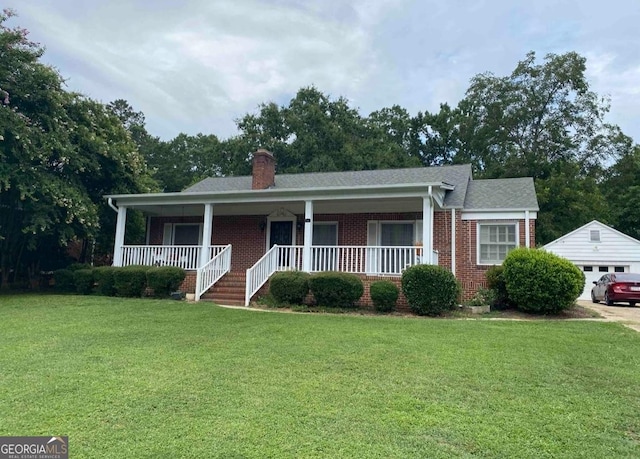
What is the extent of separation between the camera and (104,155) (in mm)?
14609

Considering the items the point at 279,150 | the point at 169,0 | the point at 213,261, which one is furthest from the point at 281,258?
the point at 279,150

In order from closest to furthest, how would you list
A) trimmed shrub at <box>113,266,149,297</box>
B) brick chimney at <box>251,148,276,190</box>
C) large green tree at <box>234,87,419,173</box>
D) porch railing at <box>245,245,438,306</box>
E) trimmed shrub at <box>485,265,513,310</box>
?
trimmed shrub at <box>485,265,513,310</box>
porch railing at <box>245,245,438,306</box>
trimmed shrub at <box>113,266,149,297</box>
brick chimney at <box>251,148,276,190</box>
large green tree at <box>234,87,419,173</box>

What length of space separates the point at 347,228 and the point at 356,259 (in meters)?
2.45

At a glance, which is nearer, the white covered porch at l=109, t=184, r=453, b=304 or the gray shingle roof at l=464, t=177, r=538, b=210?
the white covered porch at l=109, t=184, r=453, b=304

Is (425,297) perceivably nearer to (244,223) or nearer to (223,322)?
(223,322)

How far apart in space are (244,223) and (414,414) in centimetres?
1293

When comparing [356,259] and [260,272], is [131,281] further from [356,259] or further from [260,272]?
[356,259]

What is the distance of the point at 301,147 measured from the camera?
32.6 meters

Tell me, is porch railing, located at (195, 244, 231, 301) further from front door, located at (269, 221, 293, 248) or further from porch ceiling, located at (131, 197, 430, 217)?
front door, located at (269, 221, 293, 248)

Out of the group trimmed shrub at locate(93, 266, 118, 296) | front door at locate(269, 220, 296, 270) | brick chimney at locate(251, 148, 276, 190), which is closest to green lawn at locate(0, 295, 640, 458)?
trimmed shrub at locate(93, 266, 118, 296)

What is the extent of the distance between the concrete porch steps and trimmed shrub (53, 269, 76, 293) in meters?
4.81

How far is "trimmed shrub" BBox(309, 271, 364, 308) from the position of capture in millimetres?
10812

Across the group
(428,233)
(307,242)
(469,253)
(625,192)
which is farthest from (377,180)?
(625,192)

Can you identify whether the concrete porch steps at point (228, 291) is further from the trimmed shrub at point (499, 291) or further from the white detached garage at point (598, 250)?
the white detached garage at point (598, 250)
